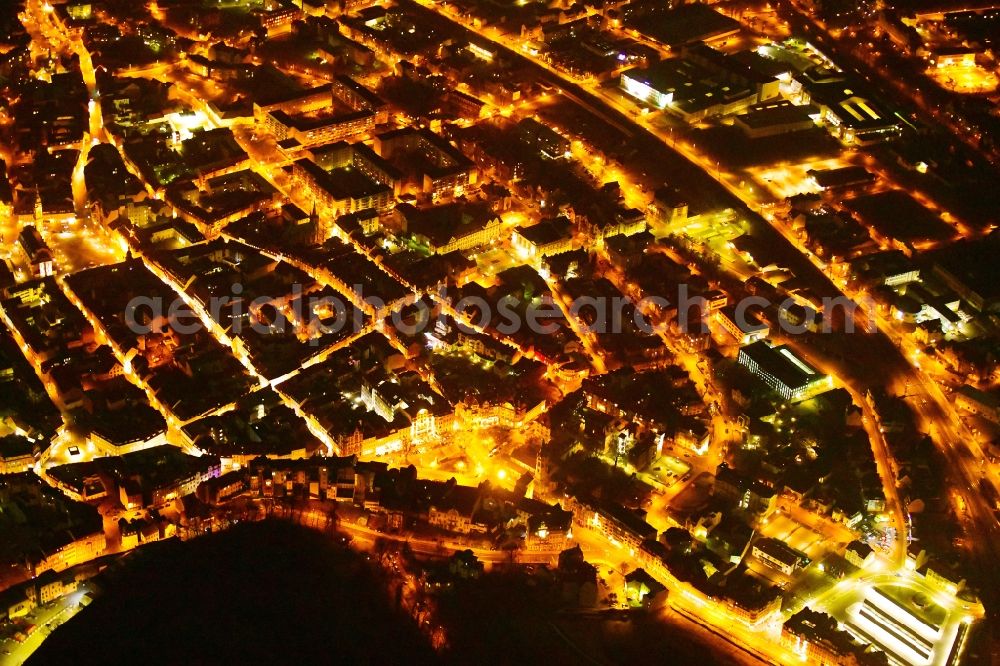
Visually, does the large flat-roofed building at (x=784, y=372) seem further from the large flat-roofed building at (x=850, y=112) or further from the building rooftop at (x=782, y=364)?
the large flat-roofed building at (x=850, y=112)

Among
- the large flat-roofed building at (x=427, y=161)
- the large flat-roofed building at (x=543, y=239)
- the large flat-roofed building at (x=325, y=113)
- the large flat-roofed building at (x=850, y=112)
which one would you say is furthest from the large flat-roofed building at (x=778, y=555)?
the large flat-roofed building at (x=325, y=113)

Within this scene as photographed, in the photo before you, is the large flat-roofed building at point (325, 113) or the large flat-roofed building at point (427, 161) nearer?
the large flat-roofed building at point (427, 161)

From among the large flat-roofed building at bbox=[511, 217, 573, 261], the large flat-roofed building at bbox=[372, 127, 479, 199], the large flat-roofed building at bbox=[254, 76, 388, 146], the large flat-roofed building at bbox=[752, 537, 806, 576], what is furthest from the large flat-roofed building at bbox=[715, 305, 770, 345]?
the large flat-roofed building at bbox=[254, 76, 388, 146]

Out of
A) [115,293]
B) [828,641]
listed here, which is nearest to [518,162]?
[115,293]

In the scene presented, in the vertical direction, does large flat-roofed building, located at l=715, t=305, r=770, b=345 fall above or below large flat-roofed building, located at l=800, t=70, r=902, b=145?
below

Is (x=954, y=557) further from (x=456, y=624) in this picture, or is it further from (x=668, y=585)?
(x=456, y=624)

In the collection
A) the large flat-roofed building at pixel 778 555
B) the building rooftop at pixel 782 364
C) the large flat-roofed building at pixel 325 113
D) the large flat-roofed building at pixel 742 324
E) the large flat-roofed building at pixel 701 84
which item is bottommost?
the large flat-roofed building at pixel 325 113

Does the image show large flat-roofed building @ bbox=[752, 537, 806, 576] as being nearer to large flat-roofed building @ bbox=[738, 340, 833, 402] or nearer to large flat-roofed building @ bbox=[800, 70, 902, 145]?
large flat-roofed building @ bbox=[738, 340, 833, 402]

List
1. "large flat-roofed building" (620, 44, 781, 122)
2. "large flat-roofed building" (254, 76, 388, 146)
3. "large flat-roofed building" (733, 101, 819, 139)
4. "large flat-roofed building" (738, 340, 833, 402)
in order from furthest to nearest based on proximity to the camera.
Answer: "large flat-roofed building" (620, 44, 781, 122), "large flat-roofed building" (733, 101, 819, 139), "large flat-roofed building" (254, 76, 388, 146), "large flat-roofed building" (738, 340, 833, 402)

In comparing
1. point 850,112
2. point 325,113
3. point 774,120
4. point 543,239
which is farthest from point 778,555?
point 325,113
